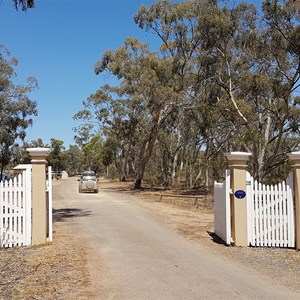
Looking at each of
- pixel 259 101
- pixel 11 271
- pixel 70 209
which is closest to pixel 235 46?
pixel 259 101

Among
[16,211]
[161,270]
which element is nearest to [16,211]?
[16,211]

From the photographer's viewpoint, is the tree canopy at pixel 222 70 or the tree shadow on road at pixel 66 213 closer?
the tree shadow on road at pixel 66 213

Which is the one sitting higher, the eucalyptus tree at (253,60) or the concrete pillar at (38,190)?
the eucalyptus tree at (253,60)

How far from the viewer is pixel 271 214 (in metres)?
10.7

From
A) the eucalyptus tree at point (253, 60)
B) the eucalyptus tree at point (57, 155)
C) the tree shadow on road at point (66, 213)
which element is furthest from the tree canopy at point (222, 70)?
the eucalyptus tree at point (57, 155)

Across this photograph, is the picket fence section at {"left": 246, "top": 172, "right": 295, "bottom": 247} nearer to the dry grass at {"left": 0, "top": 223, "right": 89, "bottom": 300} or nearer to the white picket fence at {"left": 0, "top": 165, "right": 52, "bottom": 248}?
the dry grass at {"left": 0, "top": 223, "right": 89, "bottom": 300}

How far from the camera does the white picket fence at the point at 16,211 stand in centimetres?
1023

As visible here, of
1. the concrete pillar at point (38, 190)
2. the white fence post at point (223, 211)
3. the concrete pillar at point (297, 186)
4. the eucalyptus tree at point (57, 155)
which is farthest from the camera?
the eucalyptus tree at point (57, 155)

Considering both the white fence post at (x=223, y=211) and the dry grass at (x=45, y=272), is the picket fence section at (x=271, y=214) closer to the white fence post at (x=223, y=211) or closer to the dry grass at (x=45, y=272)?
the white fence post at (x=223, y=211)

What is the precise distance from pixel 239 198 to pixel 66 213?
33.4ft

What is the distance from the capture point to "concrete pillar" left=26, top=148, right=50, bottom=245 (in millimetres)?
10500

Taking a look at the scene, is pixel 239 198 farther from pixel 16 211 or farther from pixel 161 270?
pixel 16 211

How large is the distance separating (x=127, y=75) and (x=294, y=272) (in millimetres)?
29311

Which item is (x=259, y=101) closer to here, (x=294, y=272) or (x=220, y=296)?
(x=294, y=272)
